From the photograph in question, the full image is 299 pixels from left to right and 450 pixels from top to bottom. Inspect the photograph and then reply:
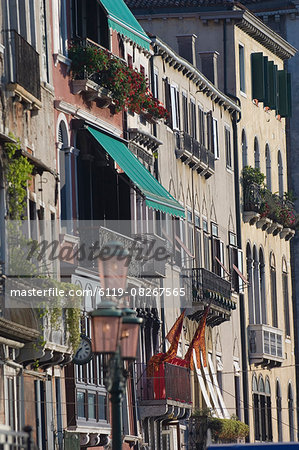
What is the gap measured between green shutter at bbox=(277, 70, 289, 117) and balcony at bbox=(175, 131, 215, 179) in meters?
8.91

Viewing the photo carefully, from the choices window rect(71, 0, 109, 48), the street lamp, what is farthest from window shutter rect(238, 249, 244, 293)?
the street lamp

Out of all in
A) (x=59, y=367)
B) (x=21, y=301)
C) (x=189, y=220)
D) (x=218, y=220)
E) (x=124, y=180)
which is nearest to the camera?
(x=21, y=301)

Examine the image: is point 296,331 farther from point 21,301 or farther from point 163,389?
point 21,301

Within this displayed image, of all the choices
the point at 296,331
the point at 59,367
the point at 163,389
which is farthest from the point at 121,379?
the point at 296,331

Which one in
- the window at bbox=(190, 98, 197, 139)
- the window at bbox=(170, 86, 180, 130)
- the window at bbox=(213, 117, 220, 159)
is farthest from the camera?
the window at bbox=(213, 117, 220, 159)

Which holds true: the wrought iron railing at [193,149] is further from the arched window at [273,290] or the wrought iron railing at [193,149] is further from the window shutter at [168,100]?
the arched window at [273,290]

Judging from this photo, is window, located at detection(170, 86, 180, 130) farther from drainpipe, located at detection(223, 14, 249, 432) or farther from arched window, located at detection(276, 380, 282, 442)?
arched window, located at detection(276, 380, 282, 442)

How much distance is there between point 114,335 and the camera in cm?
1984

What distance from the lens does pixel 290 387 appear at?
57406 mm

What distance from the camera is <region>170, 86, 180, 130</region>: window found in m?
45.3

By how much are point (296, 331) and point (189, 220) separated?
14334mm

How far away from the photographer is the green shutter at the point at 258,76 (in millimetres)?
54656

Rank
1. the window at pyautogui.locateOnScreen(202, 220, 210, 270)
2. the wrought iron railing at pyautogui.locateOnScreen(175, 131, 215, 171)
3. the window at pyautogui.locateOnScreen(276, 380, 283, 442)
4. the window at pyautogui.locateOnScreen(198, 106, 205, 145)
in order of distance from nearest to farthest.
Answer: the wrought iron railing at pyautogui.locateOnScreen(175, 131, 215, 171) < the window at pyautogui.locateOnScreen(202, 220, 210, 270) < the window at pyautogui.locateOnScreen(198, 106, 205, 145) < the window at pyautogui.locateOnScreen(276, 380, 283, 442)

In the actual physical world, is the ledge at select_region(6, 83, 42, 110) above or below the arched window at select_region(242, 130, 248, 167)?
below
